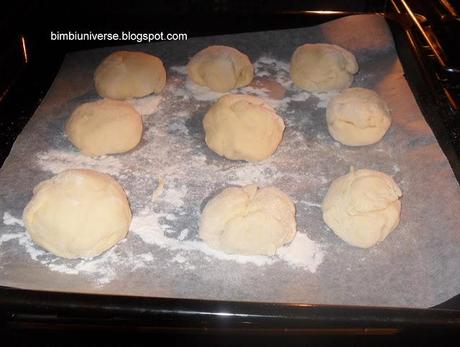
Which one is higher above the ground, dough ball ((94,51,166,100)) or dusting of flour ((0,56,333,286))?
dough ball ((94,51,166,100))

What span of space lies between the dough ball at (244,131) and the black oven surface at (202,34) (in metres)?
0.58

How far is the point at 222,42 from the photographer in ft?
7.14

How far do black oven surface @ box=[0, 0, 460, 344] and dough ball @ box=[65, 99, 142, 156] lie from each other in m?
0.22

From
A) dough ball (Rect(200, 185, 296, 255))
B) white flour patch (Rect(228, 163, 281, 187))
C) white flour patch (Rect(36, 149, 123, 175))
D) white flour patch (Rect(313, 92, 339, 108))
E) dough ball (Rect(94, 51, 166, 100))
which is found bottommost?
white flour patch (Rect(36, 149, 123, 175))

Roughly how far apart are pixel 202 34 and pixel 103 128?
29.9 inches

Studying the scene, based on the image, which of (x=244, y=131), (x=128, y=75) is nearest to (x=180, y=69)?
(x=128, y=75)

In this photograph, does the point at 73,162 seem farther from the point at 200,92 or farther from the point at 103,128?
the point at 200,92

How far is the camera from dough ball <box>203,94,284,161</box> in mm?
1695

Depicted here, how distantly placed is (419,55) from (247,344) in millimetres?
1230

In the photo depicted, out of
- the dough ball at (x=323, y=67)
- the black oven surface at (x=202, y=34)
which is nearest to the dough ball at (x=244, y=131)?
the dough ball at (x=323, y=67)

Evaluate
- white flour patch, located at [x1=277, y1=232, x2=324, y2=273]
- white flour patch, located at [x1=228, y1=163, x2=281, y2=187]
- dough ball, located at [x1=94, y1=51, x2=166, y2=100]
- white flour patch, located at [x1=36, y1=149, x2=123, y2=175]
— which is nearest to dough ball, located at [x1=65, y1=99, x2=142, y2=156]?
white flour patch, located at [x1=36, y1=149, x2=123, y2=175]

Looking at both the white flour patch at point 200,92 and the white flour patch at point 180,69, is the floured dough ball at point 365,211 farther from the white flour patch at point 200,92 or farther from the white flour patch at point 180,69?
the white flour patch at point 180,69

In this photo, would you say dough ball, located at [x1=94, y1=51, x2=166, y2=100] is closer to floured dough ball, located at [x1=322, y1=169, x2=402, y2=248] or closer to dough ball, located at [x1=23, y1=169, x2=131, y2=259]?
dough ball, located at [x1=23, y1=169, x2=131, y2=259]

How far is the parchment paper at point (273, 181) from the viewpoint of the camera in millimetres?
1340
